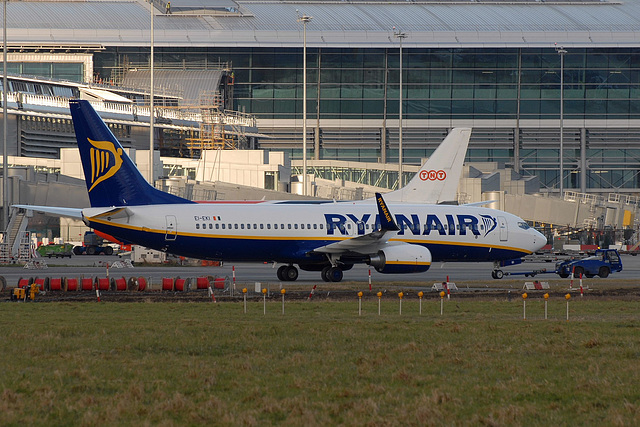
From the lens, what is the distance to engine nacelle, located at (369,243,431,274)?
4100 cm

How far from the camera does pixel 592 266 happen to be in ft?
158

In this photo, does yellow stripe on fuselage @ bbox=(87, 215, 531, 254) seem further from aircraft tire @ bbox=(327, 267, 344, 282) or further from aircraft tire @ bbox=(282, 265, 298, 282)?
aircraft tire @ bbox=(282, 265, 298, 282)

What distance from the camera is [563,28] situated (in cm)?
12875

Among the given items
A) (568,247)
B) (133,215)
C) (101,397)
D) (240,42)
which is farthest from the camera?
(240,42)

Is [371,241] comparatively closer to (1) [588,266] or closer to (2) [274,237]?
(2) [274,237]

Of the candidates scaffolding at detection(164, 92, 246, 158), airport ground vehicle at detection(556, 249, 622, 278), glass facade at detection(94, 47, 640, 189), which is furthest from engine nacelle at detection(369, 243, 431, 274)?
glass facade at detection(94, 47, 640, 189)

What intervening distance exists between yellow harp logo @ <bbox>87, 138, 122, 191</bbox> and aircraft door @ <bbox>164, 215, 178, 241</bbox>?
2.91 meters

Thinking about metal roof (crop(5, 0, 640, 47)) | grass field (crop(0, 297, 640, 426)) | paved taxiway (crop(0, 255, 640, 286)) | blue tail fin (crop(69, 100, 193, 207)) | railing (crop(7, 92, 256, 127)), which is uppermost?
metal roof (crop(5, 0, 640, 47))

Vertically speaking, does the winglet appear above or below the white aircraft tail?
below

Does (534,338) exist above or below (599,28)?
below

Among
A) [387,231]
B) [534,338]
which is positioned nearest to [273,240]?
[387,231]

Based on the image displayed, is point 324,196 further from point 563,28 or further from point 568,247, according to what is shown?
point 563,28

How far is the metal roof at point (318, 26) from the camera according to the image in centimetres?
12262

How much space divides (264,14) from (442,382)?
119 m
